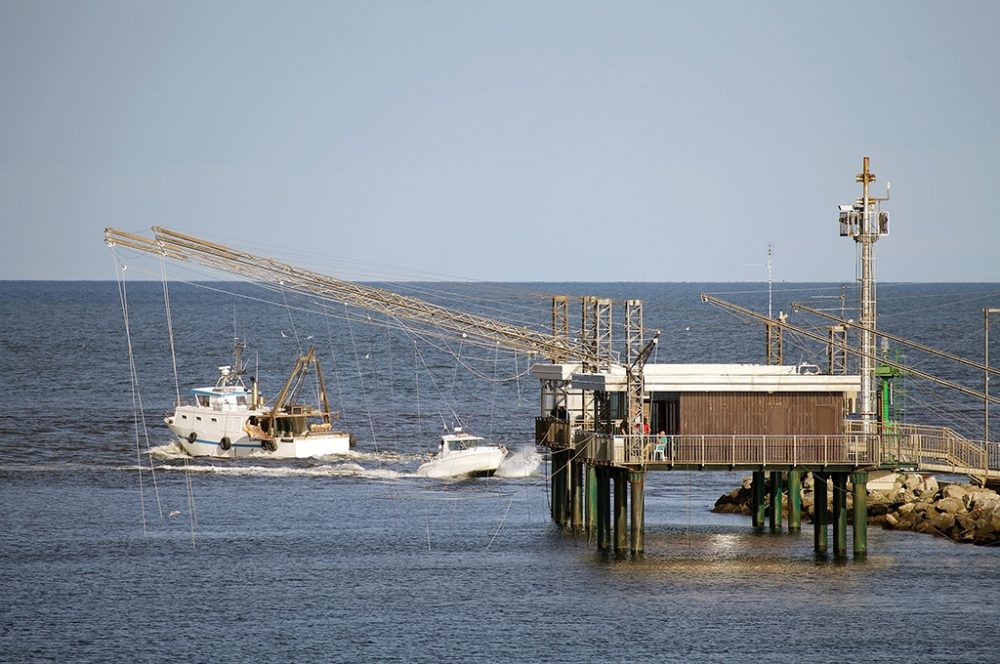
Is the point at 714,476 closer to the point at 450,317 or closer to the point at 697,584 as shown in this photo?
the point at 450,317

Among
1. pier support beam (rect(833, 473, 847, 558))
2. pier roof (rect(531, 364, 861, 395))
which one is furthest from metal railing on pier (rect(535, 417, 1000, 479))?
pier roof (rect(531, 364, 861, 395))

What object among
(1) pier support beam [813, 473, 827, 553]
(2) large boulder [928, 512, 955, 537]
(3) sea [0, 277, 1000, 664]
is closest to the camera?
(3) sea [0, 277, 1000, 664]

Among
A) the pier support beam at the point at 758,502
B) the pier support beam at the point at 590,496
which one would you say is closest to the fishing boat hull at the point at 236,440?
the pier support beam at the point at 590,496

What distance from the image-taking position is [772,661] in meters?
53.4

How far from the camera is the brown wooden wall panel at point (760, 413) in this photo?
66.7 metres

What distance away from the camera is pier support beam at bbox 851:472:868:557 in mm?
66375

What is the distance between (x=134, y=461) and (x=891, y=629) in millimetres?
57637

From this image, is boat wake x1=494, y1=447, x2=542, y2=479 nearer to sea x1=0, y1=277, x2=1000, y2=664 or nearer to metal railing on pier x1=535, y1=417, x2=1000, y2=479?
sea x1=0, y1=277, x2=1000, y2=664

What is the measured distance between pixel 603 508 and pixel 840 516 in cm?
945

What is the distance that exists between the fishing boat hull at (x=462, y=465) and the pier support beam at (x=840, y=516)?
32342mm

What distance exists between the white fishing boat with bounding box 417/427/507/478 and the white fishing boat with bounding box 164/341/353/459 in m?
9.41

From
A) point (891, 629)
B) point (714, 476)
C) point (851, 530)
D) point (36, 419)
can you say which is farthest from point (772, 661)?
point (36, 419)

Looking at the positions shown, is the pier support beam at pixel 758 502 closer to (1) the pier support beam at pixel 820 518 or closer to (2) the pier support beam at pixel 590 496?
(1) the pier support beam at pixel 820 518

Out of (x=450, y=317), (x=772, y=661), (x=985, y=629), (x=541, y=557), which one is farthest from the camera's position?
(x=450, y=317)
